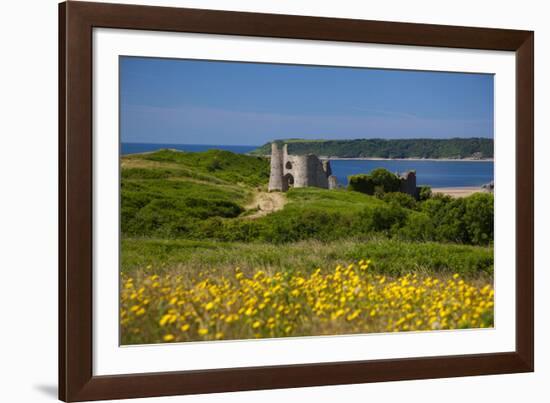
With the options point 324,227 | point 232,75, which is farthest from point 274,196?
point 232,75

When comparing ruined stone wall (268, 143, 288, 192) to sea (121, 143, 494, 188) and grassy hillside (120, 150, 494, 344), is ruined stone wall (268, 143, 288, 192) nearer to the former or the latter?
grassy hillside (120, 150, 494, 344)

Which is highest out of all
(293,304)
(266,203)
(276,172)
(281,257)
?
(276,172)

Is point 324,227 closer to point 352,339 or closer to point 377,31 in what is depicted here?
point 352,339

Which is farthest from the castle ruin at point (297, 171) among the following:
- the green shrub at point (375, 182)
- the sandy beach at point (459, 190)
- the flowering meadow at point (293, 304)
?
the sandy beach at point (459, 190)

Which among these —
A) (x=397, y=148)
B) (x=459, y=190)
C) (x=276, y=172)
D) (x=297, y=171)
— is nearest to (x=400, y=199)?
(x=397, y=148)

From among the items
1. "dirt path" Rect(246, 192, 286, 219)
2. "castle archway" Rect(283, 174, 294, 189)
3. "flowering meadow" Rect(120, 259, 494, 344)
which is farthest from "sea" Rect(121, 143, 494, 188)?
"flowering meadow" Rect(120, 259, 494, 344)

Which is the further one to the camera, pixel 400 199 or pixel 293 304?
pixel 400 199

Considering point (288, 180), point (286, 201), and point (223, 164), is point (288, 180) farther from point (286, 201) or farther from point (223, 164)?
point (223, 164)

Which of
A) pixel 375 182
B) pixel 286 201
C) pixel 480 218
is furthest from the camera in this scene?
pixel 480 218

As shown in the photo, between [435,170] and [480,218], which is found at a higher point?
[435,170]
